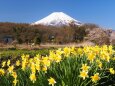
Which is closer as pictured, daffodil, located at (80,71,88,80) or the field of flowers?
daffodil, located at (80,71,88,80)

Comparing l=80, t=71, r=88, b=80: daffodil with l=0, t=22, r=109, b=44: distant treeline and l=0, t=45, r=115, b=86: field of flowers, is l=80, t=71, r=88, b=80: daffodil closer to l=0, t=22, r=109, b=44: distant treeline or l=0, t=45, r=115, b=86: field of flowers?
l=0, t=45, r=115, b=86: field of flowers

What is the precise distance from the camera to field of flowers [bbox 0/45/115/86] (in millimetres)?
6469

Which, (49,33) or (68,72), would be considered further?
(49,33)

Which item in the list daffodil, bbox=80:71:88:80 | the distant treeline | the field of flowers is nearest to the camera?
daffodil, bbox=80:71:88:80

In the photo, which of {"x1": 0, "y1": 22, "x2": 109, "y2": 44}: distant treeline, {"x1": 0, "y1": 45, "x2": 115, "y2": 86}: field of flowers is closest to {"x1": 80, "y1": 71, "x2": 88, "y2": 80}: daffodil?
{"x1": 0, "y1": 45, "x2": 115, "y2": 86}: field of flowers

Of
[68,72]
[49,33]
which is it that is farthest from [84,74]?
Result: [49,33]

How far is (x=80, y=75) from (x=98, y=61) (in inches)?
30.7

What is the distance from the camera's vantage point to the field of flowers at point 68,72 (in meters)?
6.47

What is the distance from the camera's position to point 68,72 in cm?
661

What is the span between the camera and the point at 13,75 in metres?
6.89

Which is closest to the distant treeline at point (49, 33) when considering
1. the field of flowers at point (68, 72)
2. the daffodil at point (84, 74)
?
the field of flowers at point (68, 72)

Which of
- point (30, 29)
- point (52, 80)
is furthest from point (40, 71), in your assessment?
point (30, 29)

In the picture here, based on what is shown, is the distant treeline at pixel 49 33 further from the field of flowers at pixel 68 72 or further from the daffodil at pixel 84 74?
the daffodil at pixel 84 74

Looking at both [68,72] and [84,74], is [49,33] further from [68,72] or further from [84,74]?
Answer: [84,74]
